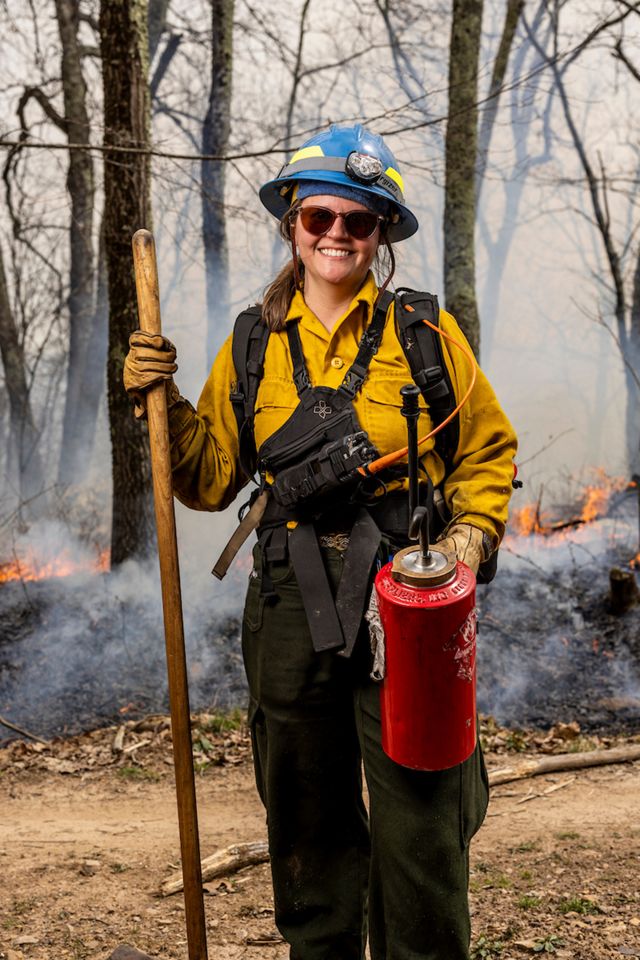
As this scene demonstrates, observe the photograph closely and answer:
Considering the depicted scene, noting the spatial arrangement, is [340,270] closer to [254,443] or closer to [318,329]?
[318,329]

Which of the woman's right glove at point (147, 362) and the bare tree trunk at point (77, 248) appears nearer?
the woman's right glove at point (147, 362)

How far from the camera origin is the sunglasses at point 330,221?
2.64m

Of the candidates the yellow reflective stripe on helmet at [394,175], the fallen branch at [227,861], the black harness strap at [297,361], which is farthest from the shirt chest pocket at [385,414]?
the fallen branch at [227,861]

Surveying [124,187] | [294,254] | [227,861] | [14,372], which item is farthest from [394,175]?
[14,372]

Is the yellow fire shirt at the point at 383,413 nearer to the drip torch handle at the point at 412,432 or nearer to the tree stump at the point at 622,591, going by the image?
the drip torch handle at the point at 412,432

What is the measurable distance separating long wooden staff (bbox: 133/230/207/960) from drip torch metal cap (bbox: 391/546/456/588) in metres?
0.79

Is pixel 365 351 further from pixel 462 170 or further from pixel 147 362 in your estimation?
pixel 462 170

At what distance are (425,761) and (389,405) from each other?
Answer: 1052 mm

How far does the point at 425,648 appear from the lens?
2.21 meters

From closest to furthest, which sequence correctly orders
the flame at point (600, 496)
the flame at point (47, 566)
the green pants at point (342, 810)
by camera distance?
the green pants at point (342, 810)
the flame at point (47, 566)
the flame at point (600, 496)

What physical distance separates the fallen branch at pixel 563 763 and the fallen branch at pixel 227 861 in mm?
1630

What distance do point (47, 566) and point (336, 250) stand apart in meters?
7.64

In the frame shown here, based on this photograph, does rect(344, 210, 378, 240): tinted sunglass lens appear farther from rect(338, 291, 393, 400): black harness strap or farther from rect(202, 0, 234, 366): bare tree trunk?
rect(202, 0, 234, 366): bare tree trunk

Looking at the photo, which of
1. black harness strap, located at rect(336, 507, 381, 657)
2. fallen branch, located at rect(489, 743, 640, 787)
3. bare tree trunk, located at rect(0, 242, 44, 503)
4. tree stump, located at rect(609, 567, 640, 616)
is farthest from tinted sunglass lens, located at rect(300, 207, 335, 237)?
bare tree trunk, located at rect(0, 242, 44, 503)
